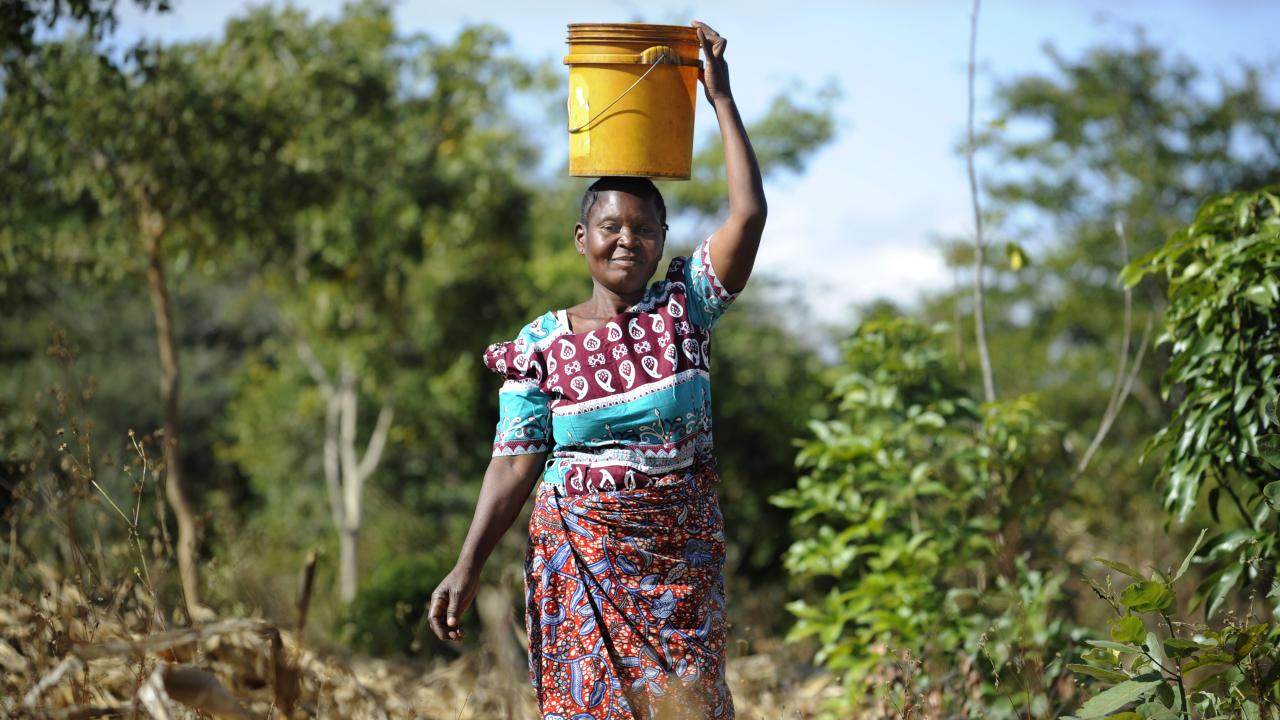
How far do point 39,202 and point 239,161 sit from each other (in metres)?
1.26

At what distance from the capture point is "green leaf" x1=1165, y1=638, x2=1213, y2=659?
2057 millimetres

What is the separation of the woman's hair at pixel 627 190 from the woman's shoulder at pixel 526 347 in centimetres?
25

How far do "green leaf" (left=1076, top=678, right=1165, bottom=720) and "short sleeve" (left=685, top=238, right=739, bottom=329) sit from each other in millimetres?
1111

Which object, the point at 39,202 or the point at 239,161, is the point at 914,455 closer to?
the point at 239,161

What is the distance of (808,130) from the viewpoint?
14.4m

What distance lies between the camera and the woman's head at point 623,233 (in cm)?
220

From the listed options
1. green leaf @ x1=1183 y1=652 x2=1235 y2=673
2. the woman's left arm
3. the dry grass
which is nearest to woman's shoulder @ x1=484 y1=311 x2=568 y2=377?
the woman's left arm

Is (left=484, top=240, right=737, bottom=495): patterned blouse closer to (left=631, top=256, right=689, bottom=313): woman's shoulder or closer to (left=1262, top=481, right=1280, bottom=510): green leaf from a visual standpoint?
(left=631, top=256, right=689, bottom=313): woman's shoulder

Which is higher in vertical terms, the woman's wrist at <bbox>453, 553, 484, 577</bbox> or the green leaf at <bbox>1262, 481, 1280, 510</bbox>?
the green leaf at <bbox>1262, 481, 1280, 510</bbox>

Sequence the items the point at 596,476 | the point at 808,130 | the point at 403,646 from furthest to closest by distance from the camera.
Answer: the point at 808,130
the point at 403,646
the point at 596,476

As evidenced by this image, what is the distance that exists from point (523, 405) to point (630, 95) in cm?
74

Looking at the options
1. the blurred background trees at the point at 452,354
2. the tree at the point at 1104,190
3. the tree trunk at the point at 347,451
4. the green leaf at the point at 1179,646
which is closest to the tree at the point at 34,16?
the blurred background trees at the point at 452,354

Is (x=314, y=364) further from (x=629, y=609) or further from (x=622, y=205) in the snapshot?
(x=629, y=609)

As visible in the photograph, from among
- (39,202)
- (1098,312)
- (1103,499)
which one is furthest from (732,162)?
(1098,312)
